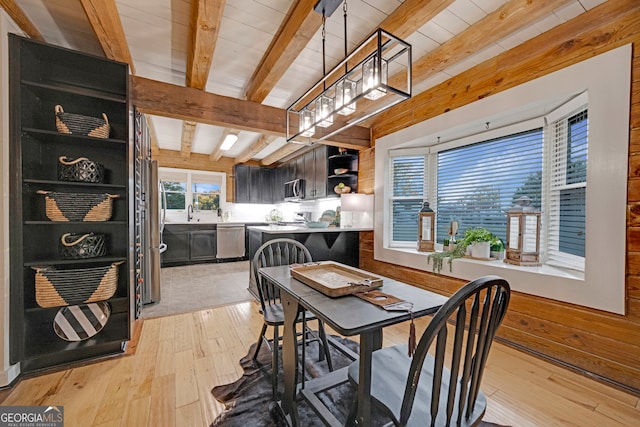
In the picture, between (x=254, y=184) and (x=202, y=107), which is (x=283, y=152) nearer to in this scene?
(x=254, y=184)

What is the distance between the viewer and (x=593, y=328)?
1890 mm

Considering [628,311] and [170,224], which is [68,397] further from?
[170,224]

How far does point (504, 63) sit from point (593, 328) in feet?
7.30

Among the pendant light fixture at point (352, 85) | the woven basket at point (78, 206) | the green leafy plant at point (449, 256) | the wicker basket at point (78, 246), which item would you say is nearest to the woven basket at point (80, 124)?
the woven basket at point (78, 206)

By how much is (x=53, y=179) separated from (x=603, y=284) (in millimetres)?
4085

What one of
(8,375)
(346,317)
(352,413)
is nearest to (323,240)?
(352,413)

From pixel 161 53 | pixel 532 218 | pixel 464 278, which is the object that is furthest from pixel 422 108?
pixel 161 53

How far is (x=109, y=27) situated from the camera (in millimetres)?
1886

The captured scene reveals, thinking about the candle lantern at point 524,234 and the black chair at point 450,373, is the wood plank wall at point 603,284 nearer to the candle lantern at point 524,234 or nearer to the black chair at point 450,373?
the candle lantern at point 524,234

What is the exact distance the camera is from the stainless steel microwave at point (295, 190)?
5543 millimetres

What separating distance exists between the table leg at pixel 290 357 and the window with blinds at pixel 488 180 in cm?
248

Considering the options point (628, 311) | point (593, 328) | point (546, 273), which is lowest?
point (593, 328)

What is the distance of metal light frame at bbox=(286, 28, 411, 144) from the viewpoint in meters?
1.34

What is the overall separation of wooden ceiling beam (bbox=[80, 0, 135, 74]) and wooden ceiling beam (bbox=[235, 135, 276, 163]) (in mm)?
2124
